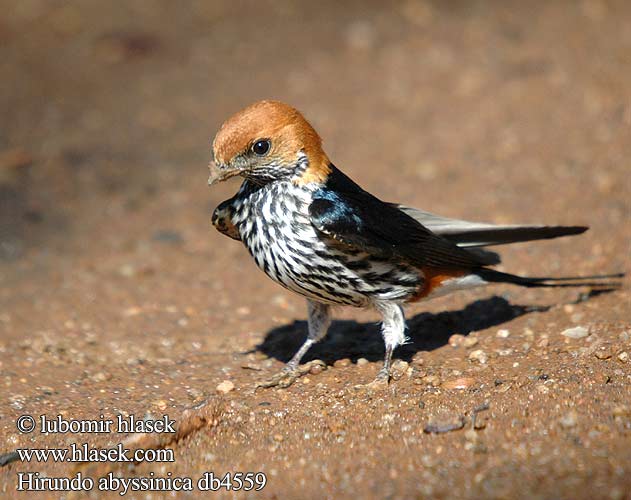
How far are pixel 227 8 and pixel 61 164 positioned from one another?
443 cm

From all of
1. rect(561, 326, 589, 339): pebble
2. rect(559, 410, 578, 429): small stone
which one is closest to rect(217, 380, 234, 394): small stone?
rect(559, 410, 578, 429): small stone

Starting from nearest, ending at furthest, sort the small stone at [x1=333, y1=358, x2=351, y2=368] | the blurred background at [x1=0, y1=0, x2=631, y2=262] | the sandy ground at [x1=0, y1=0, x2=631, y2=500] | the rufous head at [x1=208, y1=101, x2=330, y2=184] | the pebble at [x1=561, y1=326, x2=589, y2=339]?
1. the sandy ground at [x1=0, y1=0, x2=631, y2=500]
2. the rufous head at [x1=208, y1=101, x2=330, y2=184]
3. the pebble at [x1=561, y1=326, x2=589, y2=339]
4. the small stone at [x1=333, y1=358, x2=351, y2=368]
5. the blurred background at [x1=0, y1=0, x2=631, y2=262]

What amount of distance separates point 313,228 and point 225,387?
1.24 m

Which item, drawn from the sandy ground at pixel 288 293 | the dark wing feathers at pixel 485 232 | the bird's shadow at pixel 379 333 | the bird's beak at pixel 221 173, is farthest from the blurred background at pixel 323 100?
the bird's beak at pixel 221 173

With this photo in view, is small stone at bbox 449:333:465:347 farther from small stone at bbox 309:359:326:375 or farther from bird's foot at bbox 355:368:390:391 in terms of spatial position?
small stone at bbox 309:359:326:375

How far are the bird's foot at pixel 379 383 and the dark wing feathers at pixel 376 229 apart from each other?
709 mm

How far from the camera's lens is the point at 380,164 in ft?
31.5

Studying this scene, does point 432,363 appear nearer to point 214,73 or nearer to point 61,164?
point 61,164

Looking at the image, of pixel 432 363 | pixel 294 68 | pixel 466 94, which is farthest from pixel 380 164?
pixel 432 363

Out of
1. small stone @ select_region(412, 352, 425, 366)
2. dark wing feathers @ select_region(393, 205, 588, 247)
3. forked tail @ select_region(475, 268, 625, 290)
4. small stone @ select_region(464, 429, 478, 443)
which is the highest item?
dark wing feathers @ select_region(393, 205, 588, 247)

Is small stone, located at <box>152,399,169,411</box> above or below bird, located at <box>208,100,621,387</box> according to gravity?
below

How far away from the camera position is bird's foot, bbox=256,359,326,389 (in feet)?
18.7

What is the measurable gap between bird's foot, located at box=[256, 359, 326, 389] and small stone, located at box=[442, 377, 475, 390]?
0.91m

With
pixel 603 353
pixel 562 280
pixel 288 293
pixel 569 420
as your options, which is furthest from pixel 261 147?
pixel 562 280
